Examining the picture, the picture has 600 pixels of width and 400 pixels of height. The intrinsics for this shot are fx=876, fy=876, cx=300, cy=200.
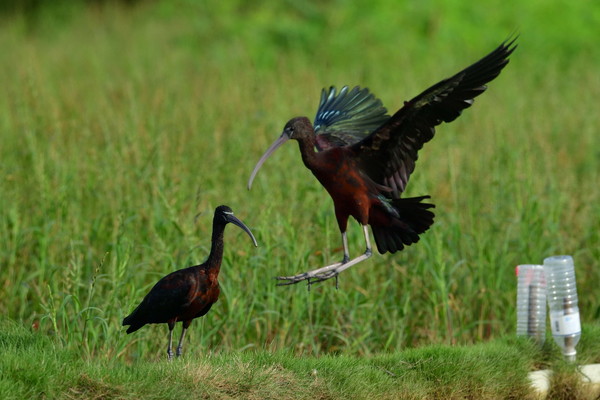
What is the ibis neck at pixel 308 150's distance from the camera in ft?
12.2

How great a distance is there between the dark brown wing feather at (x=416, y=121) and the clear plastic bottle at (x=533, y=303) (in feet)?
4.77

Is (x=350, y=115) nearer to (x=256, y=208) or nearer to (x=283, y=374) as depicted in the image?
(x=283, y=374)

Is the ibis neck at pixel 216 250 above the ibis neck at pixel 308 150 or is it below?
below

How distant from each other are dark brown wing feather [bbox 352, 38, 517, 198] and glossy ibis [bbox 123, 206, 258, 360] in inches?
28.1

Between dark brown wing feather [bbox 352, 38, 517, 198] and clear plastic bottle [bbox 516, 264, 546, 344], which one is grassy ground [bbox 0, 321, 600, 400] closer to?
clear plastic bottle [bbox 516, 264, 546, 344]

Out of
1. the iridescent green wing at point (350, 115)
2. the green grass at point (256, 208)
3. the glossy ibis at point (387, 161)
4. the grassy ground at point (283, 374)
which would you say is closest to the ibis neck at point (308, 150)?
the glossy ibis at point (387, 161)

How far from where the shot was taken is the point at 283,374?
4160mm

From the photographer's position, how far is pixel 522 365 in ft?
15.9

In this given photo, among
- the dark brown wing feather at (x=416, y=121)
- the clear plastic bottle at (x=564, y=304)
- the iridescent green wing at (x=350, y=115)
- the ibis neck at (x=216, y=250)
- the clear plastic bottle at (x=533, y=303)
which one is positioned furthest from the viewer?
→ the clear plastic bottle at (x=533, y=303)

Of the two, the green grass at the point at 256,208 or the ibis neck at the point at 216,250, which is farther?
the green grass at the point at 256,208

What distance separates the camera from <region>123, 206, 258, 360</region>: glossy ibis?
3795 mm

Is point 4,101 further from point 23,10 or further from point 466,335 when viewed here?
point 23,10

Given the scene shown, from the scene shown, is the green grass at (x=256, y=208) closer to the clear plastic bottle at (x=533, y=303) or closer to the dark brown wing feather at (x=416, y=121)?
the clear plastic bottle at (x=533, y=303)

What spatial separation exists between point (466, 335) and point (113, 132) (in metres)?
4.06
